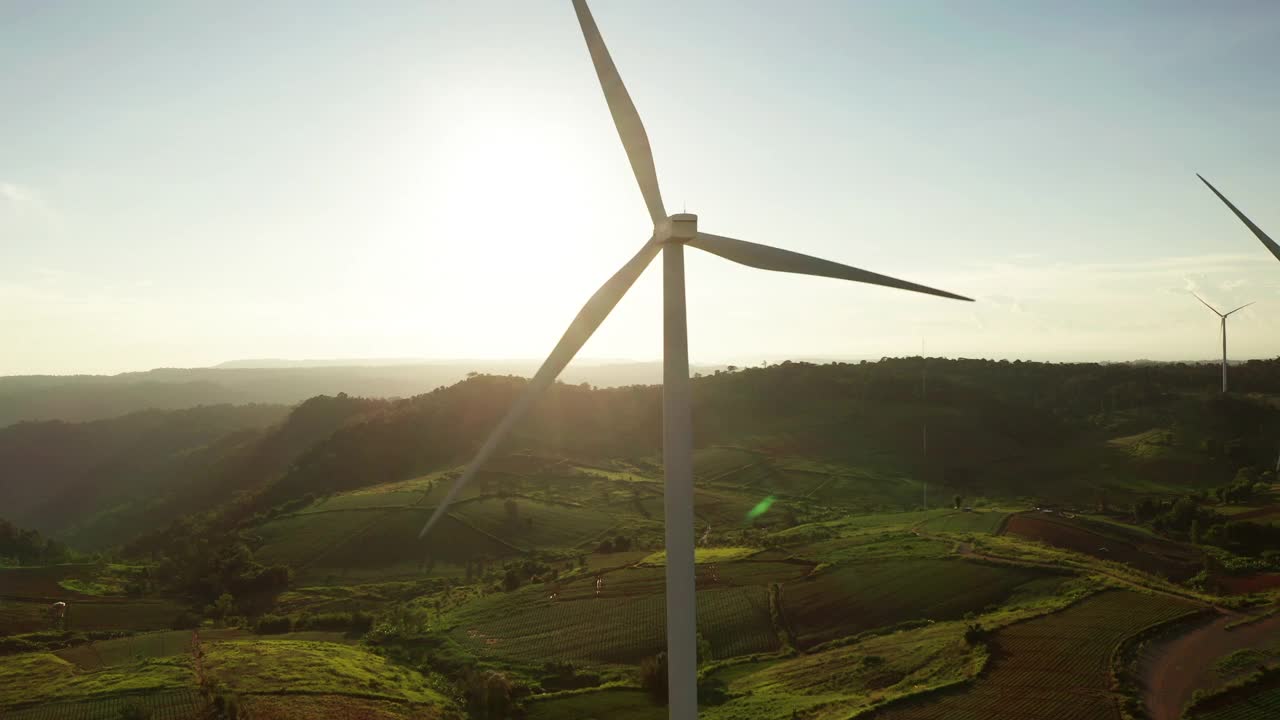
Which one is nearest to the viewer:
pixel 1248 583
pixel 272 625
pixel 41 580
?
pixel 1248 583

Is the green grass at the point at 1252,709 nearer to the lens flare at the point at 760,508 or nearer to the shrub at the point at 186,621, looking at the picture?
the lens flare at the point at 760,508

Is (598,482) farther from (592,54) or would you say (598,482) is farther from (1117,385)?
(1117,385)

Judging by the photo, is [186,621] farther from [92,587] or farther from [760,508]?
[760,508]

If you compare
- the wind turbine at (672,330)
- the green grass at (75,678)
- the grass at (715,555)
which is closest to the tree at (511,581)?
the grass at (715,555)

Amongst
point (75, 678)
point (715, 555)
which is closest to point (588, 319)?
point (75, 678)

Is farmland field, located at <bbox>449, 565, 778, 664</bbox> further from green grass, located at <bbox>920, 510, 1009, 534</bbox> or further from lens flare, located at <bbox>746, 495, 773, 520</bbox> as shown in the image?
lens flare, located at <bbox>746, 495, 773, 520</bbox>

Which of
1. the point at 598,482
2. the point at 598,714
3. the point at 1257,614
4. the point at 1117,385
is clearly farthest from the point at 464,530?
the point at 1117,385
